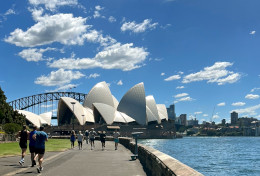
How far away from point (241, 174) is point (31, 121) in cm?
12448

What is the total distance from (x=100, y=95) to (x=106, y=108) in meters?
6.93

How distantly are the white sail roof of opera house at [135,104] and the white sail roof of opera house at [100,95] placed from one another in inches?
225

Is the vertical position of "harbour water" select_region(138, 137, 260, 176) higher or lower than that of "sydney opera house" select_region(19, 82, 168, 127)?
lower

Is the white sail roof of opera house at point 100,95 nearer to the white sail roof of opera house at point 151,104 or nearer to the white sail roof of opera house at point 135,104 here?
the white sail roof of opera house at point 135,104

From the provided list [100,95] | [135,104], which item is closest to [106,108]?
[100,95]

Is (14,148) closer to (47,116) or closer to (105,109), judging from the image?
(105,109)

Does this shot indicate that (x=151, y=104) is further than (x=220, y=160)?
Yes

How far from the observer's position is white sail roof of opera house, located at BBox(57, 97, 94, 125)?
444 feet

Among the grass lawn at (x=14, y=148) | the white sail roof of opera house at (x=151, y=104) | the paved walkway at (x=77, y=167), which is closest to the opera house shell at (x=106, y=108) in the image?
the white sail roof of opera house at (x=151, y=104)

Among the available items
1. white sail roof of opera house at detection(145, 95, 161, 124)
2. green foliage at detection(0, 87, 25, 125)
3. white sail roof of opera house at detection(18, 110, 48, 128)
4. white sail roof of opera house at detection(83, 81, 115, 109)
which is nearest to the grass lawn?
green foliage at detection(0, 87, 25, 125)

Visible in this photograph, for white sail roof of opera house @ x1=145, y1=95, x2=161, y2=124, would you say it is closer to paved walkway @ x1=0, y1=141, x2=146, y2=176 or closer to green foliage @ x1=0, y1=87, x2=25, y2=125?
green foliage @ x1=0, y1=87, x2=25, y2=125

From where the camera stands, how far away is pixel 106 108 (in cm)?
14225

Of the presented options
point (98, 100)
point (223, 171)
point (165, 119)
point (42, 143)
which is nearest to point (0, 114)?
point (223, 171)

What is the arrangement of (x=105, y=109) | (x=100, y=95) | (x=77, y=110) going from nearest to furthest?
1. (x=77, y=110)
2. (x=105, y=109)
3. (x=100, y=95)
